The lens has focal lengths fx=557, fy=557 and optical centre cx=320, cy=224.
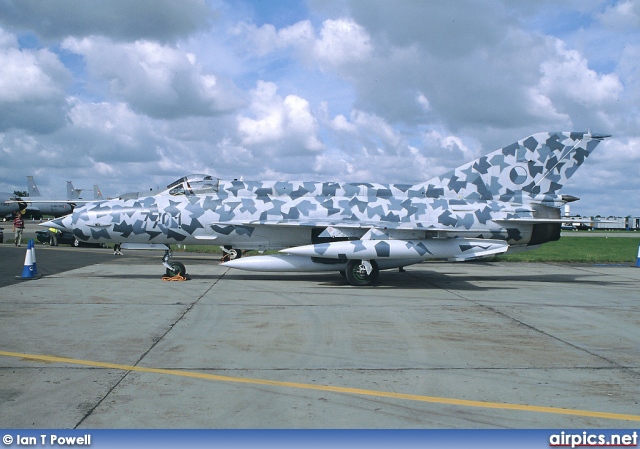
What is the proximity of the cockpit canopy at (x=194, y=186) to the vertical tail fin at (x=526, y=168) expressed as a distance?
615 cm

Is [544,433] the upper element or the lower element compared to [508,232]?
lower

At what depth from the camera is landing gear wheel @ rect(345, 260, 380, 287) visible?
46.9 ft

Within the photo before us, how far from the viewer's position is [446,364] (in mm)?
6559

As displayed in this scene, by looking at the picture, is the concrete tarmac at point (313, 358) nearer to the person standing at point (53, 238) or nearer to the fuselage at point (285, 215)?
the fuselage at point (285, 215)

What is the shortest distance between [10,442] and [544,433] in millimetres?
4058

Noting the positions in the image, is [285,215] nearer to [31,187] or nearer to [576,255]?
[576,255]

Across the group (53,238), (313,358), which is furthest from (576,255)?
(53,238)

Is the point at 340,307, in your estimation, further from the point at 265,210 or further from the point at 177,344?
the point at 265,210

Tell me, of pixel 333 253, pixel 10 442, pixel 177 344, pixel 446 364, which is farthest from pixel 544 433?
pixel 333 253

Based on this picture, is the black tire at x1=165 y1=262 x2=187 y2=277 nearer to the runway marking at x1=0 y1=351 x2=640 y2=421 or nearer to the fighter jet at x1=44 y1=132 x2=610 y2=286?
the fighter jet at x1=44 y1=132 x2=610 y2=286

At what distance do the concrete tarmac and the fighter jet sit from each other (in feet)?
4.07

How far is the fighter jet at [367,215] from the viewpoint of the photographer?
46.7 feet

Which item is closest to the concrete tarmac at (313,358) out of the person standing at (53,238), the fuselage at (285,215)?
the fuselage at (285,215)

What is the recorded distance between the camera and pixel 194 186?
1551 cm
